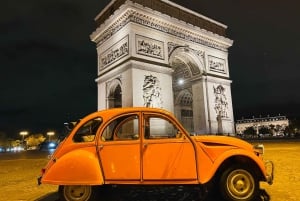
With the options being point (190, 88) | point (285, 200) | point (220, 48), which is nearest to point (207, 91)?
point (190, 88)

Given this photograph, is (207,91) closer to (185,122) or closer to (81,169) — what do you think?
(185,122)

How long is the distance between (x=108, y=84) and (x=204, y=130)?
8066mm

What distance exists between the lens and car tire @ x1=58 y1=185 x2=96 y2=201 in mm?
4332

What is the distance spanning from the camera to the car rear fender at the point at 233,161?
4.10 metres

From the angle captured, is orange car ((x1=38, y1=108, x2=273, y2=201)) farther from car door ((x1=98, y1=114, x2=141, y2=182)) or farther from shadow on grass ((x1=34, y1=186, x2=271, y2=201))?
shadow on grass ((x1=34, y1=186, x2=271, y2=201))

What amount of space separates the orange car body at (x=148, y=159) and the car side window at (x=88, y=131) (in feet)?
0.28

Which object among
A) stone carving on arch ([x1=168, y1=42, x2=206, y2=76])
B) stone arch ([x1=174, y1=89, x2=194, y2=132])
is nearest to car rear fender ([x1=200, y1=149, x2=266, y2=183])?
stone carving on arch ([x1=168, y1=42, x2=206, y2=76])

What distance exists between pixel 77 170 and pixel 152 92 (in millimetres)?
14991

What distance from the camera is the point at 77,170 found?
4.20 meters

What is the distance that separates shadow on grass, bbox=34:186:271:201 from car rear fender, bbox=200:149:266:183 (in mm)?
438

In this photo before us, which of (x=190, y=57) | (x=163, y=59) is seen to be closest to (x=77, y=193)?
(x=163, y=59)

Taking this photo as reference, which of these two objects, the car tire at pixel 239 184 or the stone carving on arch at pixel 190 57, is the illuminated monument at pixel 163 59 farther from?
the car tire at pixel 239 184

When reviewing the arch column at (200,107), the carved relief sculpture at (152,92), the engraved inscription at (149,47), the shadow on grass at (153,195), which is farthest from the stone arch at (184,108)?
the shadow on grass at (153,195)

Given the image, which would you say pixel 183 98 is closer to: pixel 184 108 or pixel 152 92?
pixel 184 108
